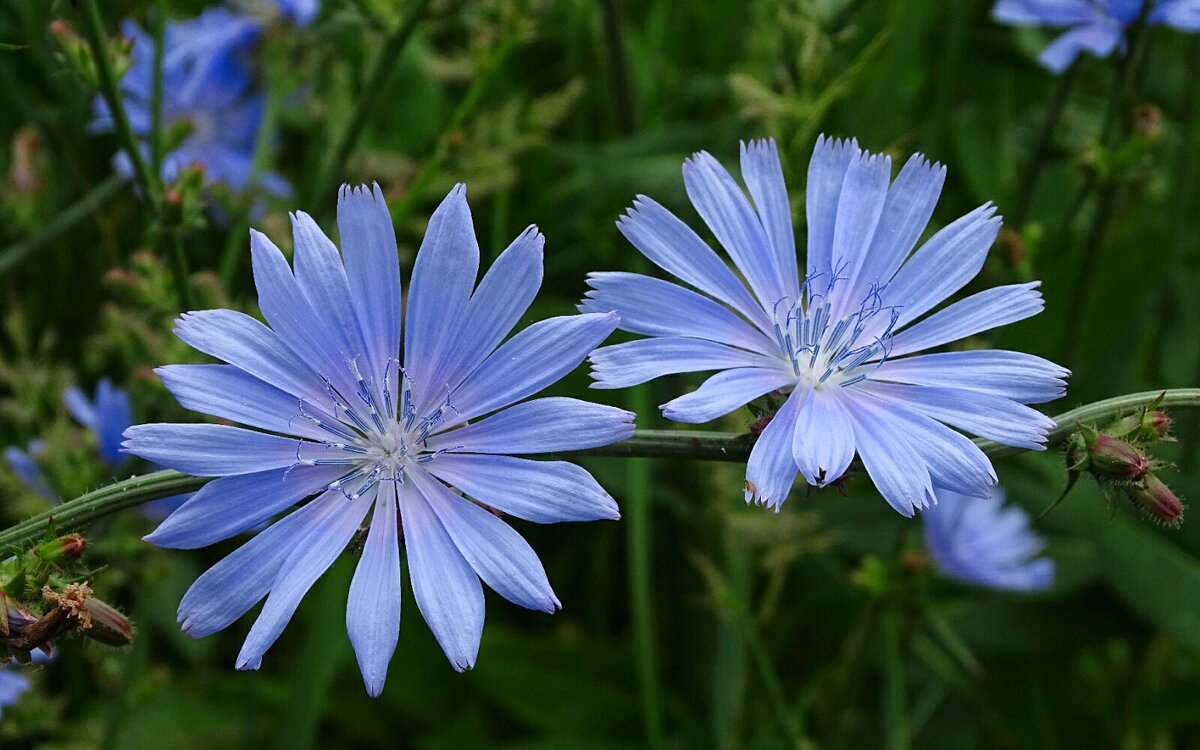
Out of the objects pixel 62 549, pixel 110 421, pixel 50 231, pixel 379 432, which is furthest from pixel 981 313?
pixel 50 231

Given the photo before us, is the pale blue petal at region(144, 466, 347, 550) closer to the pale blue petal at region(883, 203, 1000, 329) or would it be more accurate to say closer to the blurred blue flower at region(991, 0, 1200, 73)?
the pale blue petal at region(883, 203, 1000, 329)

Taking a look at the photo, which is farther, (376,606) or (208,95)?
(208,95)

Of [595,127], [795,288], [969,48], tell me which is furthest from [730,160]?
[795,288]

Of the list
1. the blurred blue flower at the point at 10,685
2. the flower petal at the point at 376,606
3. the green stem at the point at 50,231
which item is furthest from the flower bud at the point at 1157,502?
the green stem at the point at 50,231

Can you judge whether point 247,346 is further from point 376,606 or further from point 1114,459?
point 1114,459

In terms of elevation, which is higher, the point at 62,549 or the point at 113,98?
the point at 113,98

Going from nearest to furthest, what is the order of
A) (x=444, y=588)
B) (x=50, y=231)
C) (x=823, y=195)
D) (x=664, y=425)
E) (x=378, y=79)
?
(x=444, y=588) → (x=823, y=195) → (x=378, y=79) → (x=50, y=231) → (x=664, y=425)

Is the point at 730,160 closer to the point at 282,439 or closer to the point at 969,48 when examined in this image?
the point at 969,48
